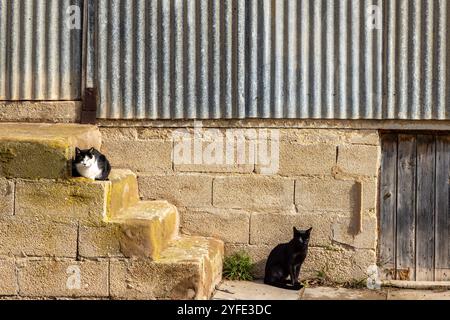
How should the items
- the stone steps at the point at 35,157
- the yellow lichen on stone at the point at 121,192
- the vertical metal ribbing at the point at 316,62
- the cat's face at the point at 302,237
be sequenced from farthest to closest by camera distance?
the vertical metal ribbing at the point at 316,62, the cat's face at the point at 302,237, the yellow lichen on stone at the point at 121,192, the stone steps at the point at 35,157

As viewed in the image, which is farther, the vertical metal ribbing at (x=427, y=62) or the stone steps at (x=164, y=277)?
the vertical metal ribbing at (x=427, y=62)

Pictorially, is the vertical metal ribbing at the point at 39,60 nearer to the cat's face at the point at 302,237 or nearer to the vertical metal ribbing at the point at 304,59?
the vertical metal ribbing at the point at 304,59

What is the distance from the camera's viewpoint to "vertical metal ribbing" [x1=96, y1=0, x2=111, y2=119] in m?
9.33

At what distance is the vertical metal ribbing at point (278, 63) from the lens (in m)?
9.20

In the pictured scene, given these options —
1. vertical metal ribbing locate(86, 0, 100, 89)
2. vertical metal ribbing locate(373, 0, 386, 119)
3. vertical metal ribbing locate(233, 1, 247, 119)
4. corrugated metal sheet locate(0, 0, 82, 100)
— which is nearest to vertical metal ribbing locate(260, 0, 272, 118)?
vertical metal ribbing locate(233, 1, 247, 119)

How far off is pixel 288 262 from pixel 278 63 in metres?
2.20

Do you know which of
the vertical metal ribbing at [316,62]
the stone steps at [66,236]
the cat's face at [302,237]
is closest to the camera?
the stone steps at [66,236]

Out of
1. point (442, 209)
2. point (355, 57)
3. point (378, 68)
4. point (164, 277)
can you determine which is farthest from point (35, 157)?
point (442, 209)

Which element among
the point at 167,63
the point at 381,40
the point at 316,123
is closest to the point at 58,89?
the point at 167,63

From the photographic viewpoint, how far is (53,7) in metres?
9.38

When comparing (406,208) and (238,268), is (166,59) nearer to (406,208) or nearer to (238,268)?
(238,268)

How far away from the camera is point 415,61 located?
9.09 meters

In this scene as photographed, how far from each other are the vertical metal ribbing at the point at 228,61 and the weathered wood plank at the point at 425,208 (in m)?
2.15

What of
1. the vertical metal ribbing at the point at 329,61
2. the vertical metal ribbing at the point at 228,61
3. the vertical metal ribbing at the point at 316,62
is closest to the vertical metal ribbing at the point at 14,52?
the vertical metal ribbing at the point at 228,61
